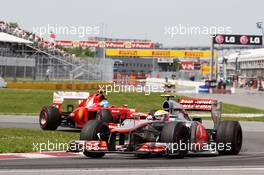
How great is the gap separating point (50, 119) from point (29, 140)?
13.2 feet

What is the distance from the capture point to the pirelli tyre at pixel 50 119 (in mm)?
20922

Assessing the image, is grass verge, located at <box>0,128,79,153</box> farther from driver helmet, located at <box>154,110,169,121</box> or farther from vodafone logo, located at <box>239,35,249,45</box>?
vodafone logo, located at <box>239,35,249,45</box>

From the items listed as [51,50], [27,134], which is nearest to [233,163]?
[27,134]

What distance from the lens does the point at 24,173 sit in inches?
412

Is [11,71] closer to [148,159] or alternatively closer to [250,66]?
[148,159]

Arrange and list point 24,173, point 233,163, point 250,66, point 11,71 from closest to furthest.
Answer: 1. point 24,173
2. point 233,163
3. point 11,71
4. point 250,66

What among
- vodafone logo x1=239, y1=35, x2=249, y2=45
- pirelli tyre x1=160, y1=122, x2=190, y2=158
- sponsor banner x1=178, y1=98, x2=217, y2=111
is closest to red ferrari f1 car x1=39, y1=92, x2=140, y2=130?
sponsor banner x1=178, y1=98, x2=217, y2=111

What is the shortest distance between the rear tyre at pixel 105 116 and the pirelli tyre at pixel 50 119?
6.14 ft

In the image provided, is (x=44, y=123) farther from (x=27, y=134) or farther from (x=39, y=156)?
(x=39, y=156)

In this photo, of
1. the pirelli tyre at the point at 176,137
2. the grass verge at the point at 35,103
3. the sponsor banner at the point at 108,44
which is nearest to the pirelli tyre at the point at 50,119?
the pirelli tyre at the point at 176,137

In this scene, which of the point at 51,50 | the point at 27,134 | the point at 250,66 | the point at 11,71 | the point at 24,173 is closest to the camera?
the point at 24,173

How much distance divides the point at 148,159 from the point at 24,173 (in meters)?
3.49

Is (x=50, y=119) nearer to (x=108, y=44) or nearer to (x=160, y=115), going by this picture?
(x=160, y=115)

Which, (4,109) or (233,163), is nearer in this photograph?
(233,163)
